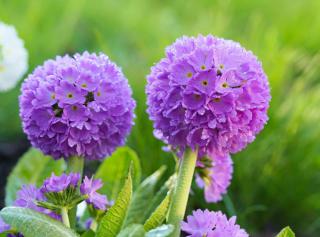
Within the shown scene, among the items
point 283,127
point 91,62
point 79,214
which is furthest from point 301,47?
point 91,62

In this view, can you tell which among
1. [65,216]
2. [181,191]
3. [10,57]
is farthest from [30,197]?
[10,57]

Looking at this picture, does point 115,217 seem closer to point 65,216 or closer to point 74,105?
point 65,216

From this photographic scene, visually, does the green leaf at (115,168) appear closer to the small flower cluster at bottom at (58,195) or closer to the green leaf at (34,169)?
the green leaf at (34,169)

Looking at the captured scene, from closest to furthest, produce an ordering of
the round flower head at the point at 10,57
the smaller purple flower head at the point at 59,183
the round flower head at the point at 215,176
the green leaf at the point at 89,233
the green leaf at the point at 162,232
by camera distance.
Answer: the green leaf at the point at 162,232
the smaller purple flower head at the point at 59,183
the green leaf at the point at 89,233
the round flower head at the point at 215,176
the round flower head at the point at 10,57

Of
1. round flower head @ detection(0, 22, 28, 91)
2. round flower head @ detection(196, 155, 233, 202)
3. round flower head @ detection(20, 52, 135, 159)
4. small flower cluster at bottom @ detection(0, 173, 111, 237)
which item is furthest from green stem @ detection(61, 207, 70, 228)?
round flower head @ detection(0, 22, 28, 91)

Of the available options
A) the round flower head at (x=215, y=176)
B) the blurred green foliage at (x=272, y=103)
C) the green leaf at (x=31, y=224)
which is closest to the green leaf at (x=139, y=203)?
the round flower head at (x=215, y=176)
